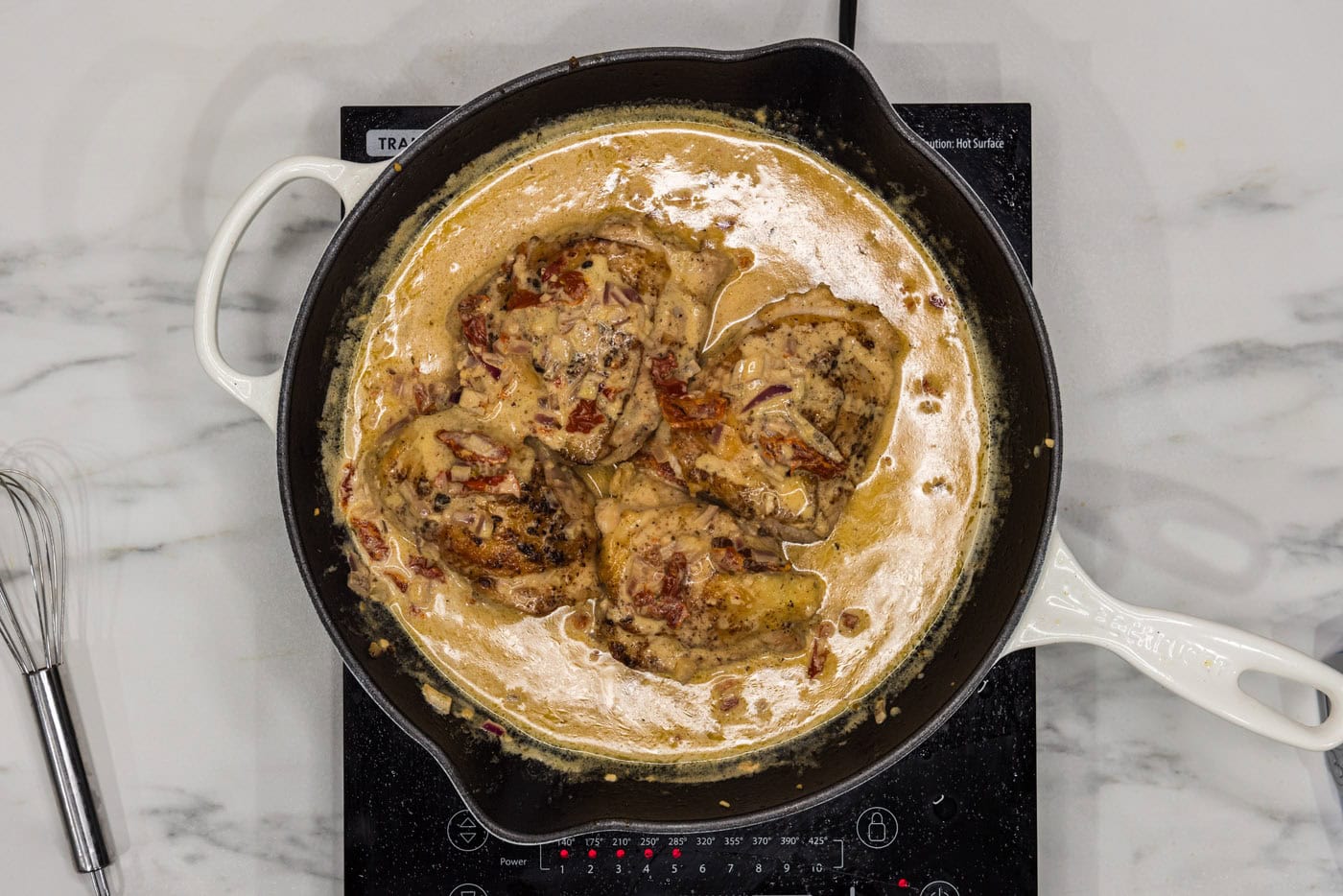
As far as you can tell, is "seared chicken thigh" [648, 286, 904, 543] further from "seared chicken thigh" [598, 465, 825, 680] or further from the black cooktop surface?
the black cooktop surface

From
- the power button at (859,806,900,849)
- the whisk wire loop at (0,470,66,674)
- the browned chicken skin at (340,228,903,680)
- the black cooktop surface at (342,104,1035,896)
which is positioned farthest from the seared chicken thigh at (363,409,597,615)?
the whisk wire loop at (0,470,66,674)

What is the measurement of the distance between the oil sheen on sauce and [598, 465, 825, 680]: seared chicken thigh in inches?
4.5

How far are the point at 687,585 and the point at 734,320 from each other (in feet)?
1.73

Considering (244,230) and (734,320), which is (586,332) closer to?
(734,320)

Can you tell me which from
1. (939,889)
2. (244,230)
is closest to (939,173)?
(244,230)

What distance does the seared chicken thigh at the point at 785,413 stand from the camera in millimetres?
1923

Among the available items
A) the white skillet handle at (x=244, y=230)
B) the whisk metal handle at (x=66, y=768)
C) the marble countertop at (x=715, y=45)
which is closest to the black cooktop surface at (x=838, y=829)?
the marble countertop at (x=715, y=45)

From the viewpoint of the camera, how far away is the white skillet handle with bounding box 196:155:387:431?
186 cm

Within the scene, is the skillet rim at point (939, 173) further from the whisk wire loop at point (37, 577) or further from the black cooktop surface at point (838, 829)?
the whisk wire loop at point (37, 577)

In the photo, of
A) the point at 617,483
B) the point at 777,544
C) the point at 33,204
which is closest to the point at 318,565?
the point at 617,483

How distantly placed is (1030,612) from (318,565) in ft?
4.45

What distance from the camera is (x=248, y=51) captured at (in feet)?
7.52

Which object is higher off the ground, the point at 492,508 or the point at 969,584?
the point at 492,508

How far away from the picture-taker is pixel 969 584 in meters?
2.17
